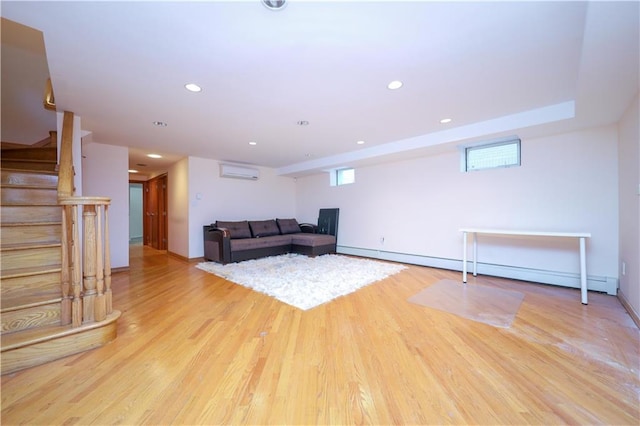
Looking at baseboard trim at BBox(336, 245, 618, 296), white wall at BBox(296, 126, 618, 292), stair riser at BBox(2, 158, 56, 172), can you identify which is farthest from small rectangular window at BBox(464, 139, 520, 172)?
stair riser at BBox(2, 158, 56, 172)

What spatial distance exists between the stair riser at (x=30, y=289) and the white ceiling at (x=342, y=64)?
1782mm

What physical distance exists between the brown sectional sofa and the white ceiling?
2.19m

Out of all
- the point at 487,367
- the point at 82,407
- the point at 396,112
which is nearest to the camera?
the point at 82,407

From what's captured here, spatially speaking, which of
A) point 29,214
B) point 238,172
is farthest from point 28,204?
point 238,172

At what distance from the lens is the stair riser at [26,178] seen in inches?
98.6

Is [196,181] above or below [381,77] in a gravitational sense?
below

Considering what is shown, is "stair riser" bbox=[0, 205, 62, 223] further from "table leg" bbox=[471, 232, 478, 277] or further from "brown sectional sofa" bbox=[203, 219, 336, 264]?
"table leg" bbox=[471, 232, 478, 277]

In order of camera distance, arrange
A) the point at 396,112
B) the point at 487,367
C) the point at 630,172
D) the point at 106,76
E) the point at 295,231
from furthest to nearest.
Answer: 1. the point at 295,231
2. the point at 396,112
3. the point at 630,172
4. the point at 106,76
5. the point at 487,367

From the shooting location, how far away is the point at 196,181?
554cm

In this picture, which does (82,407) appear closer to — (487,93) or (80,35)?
(80,35)

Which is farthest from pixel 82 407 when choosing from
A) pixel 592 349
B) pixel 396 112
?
pixel 396 112

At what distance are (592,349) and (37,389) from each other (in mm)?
3747

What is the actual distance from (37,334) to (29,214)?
1247 millimetres

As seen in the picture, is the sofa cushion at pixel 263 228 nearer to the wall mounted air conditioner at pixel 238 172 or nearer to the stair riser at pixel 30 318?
the wall mounted air conditioner at pixel 238 172
